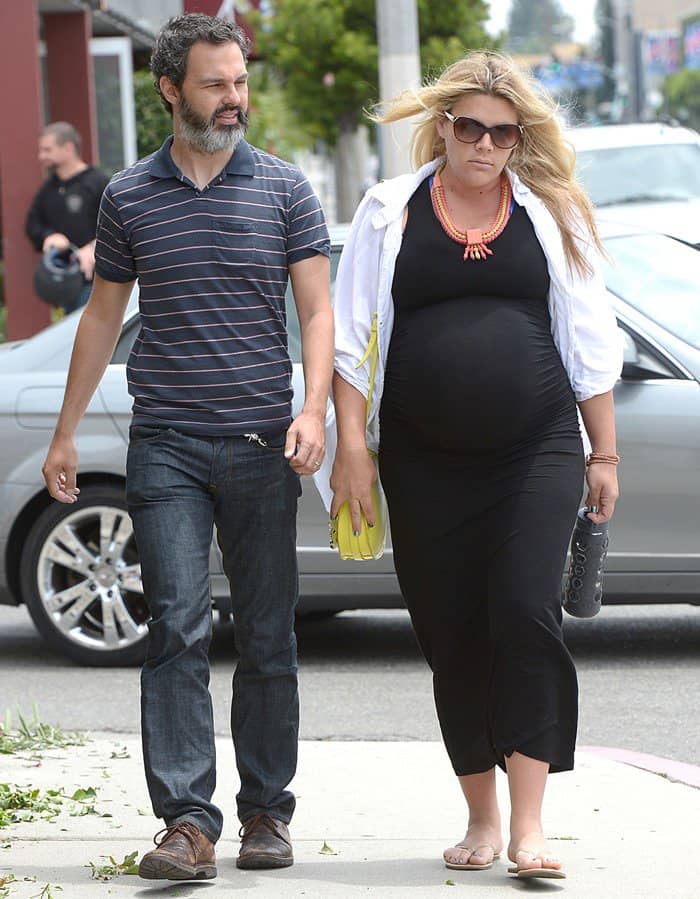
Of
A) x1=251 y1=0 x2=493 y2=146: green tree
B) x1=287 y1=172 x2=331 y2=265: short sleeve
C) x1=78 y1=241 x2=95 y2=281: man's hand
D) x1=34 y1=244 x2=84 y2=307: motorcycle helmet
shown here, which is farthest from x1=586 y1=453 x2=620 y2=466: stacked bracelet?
x1=251 y1=0 x2=493 y2=146: green tree

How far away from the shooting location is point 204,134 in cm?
418

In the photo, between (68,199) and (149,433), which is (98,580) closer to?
(149,433)

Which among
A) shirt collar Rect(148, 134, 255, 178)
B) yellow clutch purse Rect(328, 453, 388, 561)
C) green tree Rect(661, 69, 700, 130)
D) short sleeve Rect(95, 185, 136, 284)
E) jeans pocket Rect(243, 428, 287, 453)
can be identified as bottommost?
green tree Rect(661, 69, 700, 130)

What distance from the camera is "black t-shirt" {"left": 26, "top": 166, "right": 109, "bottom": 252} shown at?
464 inches

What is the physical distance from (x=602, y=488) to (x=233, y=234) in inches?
42.1

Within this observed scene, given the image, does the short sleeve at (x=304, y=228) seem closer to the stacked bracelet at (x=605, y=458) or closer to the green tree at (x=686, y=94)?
the stacked bracelet at (x=605, y=458)

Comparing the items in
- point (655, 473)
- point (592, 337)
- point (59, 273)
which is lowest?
point (655, 473)

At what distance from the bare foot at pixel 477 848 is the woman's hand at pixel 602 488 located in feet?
2.57

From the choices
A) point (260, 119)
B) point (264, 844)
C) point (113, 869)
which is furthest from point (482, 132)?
point (260, 119)

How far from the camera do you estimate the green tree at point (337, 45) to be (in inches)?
1139

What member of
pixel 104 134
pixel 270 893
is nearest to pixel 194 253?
pixel 270 893

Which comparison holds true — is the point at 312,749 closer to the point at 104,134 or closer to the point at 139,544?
the point at 139,544

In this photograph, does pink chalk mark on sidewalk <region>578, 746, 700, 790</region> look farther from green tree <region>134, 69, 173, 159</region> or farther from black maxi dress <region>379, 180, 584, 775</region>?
green tree <region>134, 69, 173, 159</region>

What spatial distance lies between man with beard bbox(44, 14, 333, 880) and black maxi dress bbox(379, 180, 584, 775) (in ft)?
0.77
